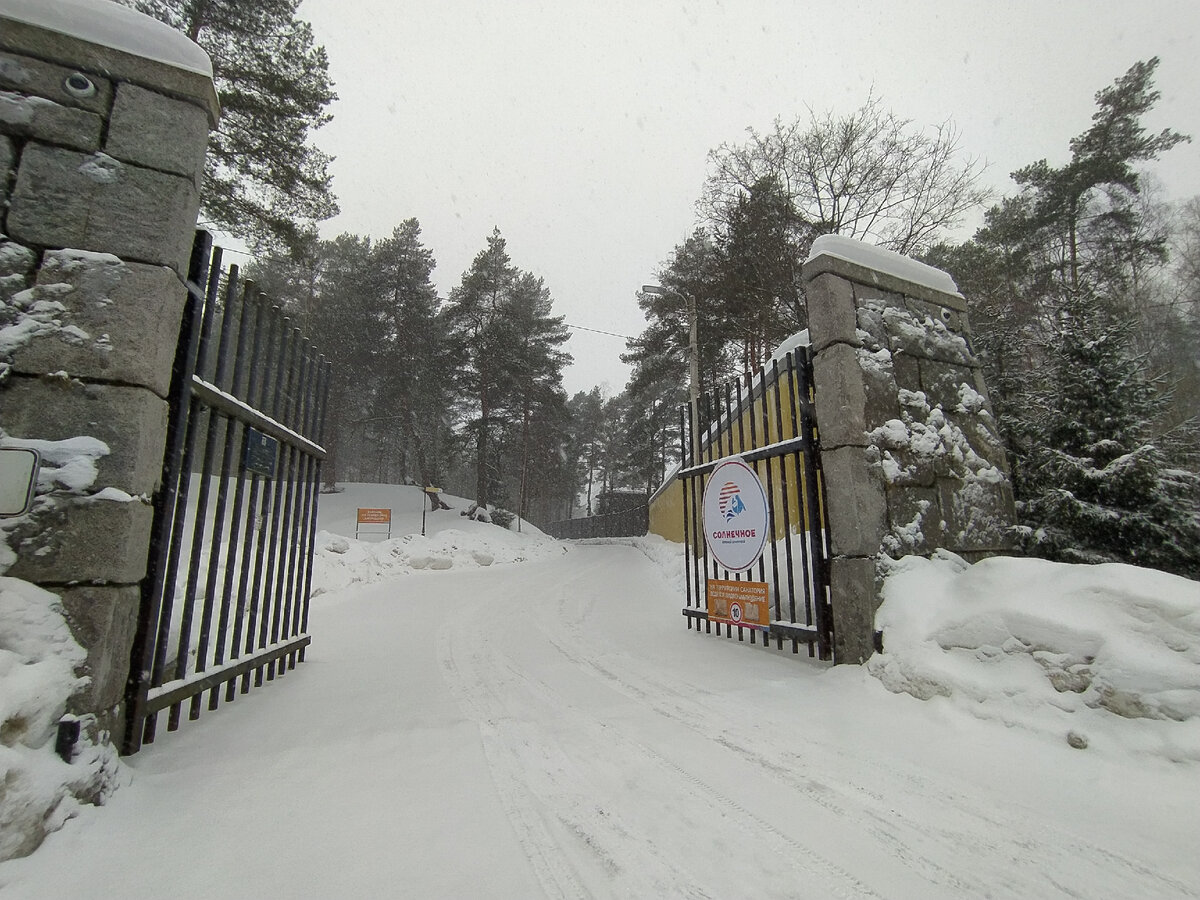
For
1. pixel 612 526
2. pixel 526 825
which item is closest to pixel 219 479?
pixel 526 825

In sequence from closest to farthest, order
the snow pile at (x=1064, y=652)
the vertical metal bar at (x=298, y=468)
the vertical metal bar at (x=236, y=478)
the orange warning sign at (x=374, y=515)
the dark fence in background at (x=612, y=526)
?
1. the snow pile at (x=1064, y=652)
2. the vertical metal bar at (x=236, y=478)
3. the vertical metal bar at (x=298, y=468)
4. the orange warning sign at (x=374, y=515)
5. the dark fence in background at (x=612, y=526)

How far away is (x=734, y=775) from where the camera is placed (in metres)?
2.43

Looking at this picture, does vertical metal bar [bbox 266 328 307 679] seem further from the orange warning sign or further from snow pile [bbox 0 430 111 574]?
the orange warning sign

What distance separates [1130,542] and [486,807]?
7585 mm

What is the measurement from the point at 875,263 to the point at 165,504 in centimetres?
551

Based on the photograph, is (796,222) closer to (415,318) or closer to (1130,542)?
(1130,542)

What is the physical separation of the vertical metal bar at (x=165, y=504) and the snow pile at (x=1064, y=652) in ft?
13.5

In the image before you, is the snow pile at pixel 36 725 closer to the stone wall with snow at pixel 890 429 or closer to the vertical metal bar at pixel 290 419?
the vertical metal bar at pixel 290 419

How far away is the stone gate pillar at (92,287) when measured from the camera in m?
2.21

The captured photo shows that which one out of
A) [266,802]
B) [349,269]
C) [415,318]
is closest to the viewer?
[266,802]

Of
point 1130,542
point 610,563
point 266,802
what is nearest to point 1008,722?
point 266,802

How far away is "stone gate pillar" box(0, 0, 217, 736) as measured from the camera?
7.27ft

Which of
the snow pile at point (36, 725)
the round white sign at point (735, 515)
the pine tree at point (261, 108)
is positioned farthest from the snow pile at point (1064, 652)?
the pine tree at point (261, 108)

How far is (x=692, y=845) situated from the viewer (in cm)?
189
